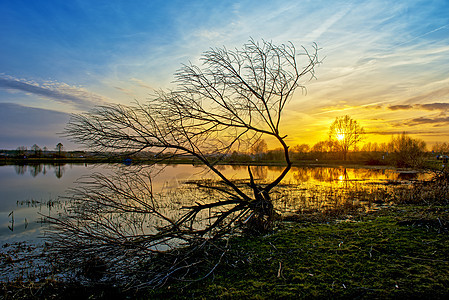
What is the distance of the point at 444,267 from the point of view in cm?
391

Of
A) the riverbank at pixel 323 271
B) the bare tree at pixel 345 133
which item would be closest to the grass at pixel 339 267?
the riverbank at pixel 323 271

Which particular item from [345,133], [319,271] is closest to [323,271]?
[319,271]

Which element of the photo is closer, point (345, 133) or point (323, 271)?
point (323, 271)

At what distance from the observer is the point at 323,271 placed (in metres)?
4.17

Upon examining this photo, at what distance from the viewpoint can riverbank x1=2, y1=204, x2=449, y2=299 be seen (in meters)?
3.55

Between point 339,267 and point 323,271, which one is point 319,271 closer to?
point 323,271

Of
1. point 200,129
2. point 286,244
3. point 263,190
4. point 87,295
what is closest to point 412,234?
point 286,244

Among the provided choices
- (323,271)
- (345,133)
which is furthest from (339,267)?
(345,133)

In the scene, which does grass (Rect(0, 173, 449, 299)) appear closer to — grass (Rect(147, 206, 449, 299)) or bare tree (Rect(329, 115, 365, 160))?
grass (Rect(147, 206, 449, 299))

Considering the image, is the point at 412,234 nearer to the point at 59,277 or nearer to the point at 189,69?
the point at 189,69

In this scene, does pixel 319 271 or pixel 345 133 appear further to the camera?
pixel 345 133

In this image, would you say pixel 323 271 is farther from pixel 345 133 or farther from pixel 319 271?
pixel 345 133

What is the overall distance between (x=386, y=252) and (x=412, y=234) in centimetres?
143

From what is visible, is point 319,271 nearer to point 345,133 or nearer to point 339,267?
point 339,267
